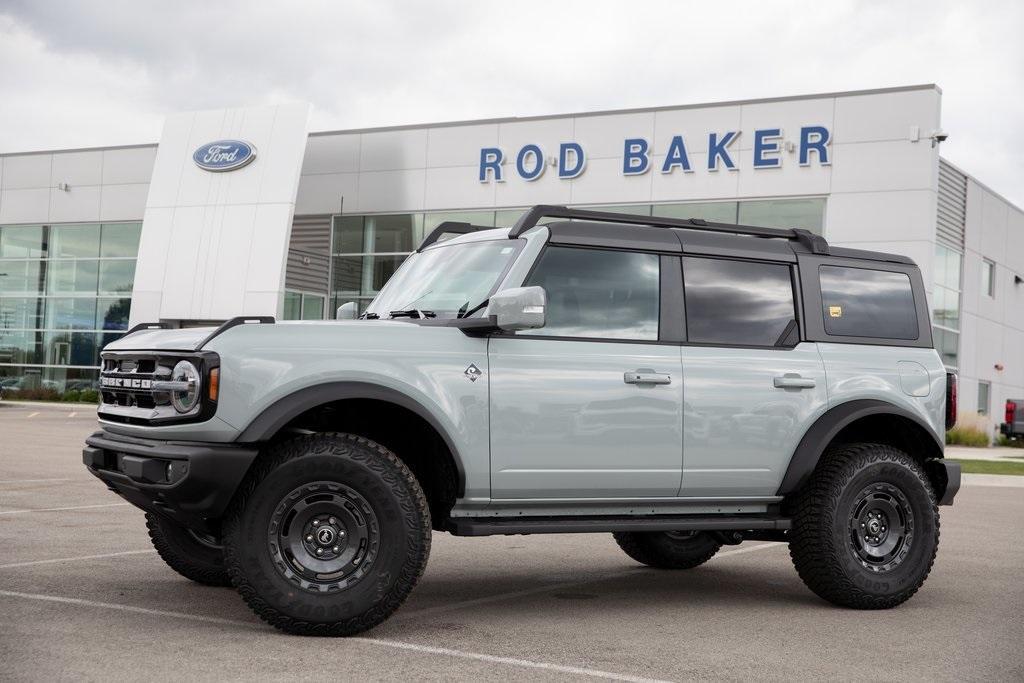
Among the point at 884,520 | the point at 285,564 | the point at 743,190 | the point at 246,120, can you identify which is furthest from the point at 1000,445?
the point at 285,564

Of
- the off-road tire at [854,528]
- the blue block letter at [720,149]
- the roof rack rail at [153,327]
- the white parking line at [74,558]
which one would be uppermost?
the blue block letter at [720,149]

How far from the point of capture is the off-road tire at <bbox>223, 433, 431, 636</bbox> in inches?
220

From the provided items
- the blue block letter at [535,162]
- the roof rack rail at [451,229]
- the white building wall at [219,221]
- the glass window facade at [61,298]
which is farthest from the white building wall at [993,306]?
the roof rack rail at [451,229]

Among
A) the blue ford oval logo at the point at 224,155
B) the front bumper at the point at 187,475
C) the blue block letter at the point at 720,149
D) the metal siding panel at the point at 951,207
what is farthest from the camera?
the blue ford oval logo at the point at 224,155

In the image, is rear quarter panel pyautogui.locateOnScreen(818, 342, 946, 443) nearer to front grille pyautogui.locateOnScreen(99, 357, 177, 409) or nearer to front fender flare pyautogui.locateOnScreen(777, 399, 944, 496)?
front fender flare pyautogui.locateOnScreen(777, 399, 944, 496)

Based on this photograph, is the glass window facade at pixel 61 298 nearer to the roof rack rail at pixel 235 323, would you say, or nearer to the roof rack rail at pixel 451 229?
the roof rack rail at pixel 451 229

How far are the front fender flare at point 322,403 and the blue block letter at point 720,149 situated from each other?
82.6 ft

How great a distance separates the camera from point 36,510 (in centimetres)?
1062

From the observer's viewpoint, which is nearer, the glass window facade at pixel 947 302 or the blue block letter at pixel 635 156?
the blue block letter at pixel 635 156

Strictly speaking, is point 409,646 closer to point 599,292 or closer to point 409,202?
point 599,292

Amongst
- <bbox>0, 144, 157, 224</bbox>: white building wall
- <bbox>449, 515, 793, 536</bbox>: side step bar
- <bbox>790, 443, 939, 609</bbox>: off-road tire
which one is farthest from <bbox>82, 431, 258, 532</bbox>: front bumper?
<bbox>0, 144, 157, 224</bbox>: white building wall

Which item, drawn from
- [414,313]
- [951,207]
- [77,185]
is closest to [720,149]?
[951,207]

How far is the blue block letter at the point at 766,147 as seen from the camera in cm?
2945

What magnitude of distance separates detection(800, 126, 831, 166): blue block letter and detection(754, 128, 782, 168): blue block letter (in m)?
0.57
